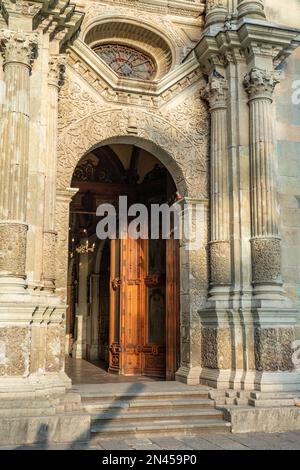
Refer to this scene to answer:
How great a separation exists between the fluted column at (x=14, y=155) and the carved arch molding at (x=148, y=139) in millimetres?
1183

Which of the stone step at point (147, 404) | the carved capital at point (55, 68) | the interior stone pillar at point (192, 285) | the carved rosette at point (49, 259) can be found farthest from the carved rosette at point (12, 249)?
the interior stone pillar at point (192, 285)

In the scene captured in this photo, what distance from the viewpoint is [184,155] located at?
930cm

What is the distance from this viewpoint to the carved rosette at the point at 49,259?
7.56 meters

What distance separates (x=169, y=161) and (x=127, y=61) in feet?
6.97

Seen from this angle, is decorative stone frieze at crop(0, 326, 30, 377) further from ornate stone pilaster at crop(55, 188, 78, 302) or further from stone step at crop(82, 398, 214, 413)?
ornate stone pilaster at crop(55, 188, 78, 302)

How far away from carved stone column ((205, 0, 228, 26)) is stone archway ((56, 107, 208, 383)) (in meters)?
1.81

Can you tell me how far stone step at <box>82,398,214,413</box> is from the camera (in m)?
7.27

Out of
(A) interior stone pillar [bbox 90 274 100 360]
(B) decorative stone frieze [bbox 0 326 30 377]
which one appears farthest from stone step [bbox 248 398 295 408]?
(A) interior stone pillar [bbox 90 274 100 360]

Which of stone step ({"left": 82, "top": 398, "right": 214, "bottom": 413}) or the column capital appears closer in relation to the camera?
stone step ({"left": 82, "top": 398, "right": 214, "bottom": 413})

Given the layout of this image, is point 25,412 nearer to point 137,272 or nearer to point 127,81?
point 137,272

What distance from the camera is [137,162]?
39.7 ft

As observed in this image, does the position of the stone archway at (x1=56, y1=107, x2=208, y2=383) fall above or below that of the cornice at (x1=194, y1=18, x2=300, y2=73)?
below
